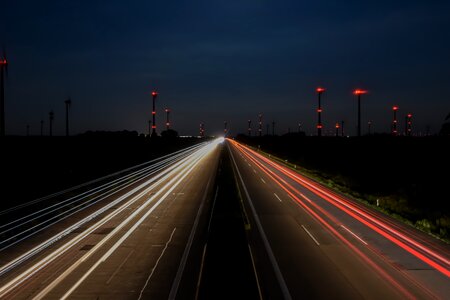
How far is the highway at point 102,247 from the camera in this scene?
10445mm

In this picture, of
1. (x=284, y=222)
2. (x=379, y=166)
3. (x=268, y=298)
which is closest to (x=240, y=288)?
(x=268, y=298)

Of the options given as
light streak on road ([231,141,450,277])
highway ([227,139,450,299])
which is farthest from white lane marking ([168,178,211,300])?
light streak on road ([231,141,450,277])

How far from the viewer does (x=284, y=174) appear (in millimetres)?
40562

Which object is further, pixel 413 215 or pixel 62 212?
pixel 413 215

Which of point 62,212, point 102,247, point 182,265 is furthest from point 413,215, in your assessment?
point 62,212

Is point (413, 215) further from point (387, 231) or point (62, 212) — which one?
point (62, 212)

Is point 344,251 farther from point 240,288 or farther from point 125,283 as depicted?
point 125,283

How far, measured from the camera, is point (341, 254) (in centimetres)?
1357

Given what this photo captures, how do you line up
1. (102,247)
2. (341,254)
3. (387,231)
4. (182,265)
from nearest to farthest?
1. (182,265)
2. (341,254)
3. (102,247)
4. (387,231)

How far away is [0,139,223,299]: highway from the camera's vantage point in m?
10.4

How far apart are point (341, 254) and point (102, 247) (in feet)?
25.0

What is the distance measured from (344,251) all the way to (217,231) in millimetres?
5030

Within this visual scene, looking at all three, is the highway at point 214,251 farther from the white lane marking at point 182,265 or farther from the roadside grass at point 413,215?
the roadside grass at point 413,215

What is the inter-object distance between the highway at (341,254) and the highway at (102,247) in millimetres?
2637
